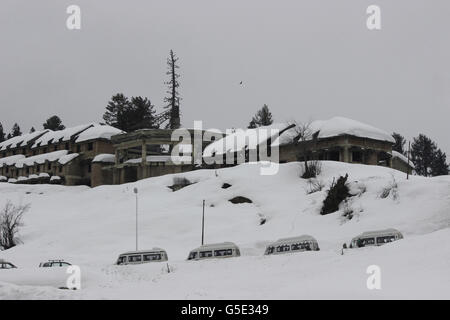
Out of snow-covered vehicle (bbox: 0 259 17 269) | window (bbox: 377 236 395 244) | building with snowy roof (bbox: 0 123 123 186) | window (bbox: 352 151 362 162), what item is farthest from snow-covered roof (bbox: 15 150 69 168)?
window (bbox: 377 236 395 244)

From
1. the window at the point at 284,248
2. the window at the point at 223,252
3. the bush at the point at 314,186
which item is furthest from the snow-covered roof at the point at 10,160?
the window at the point at 284,248

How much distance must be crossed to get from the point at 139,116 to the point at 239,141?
35200 mm

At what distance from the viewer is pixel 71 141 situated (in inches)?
3460

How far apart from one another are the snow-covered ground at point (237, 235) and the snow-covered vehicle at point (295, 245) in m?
2.42

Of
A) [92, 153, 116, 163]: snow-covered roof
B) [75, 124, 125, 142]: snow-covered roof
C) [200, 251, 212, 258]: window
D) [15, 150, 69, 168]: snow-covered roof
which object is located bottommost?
[200, 251, 212, 258]: window

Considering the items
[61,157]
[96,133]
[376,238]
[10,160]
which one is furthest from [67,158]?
[376,238]

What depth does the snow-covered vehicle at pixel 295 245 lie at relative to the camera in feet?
105

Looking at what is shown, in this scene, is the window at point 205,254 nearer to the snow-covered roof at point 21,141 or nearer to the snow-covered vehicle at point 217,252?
the snow-covered vehicle at point 217,252

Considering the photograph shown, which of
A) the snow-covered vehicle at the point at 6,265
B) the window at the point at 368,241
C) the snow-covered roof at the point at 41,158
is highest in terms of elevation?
the snow-covered roof at the point at 41,158

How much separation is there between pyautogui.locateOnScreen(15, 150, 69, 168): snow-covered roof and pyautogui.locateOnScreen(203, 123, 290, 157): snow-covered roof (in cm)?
2414

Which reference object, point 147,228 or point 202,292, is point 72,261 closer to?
point 147,228

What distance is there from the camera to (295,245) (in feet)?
107

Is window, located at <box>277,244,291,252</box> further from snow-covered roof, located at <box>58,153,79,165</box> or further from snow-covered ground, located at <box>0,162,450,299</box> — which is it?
snow-covered roof, located at <box>58,153,79,165</box>

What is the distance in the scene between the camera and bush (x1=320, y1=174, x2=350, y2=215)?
4556cm
